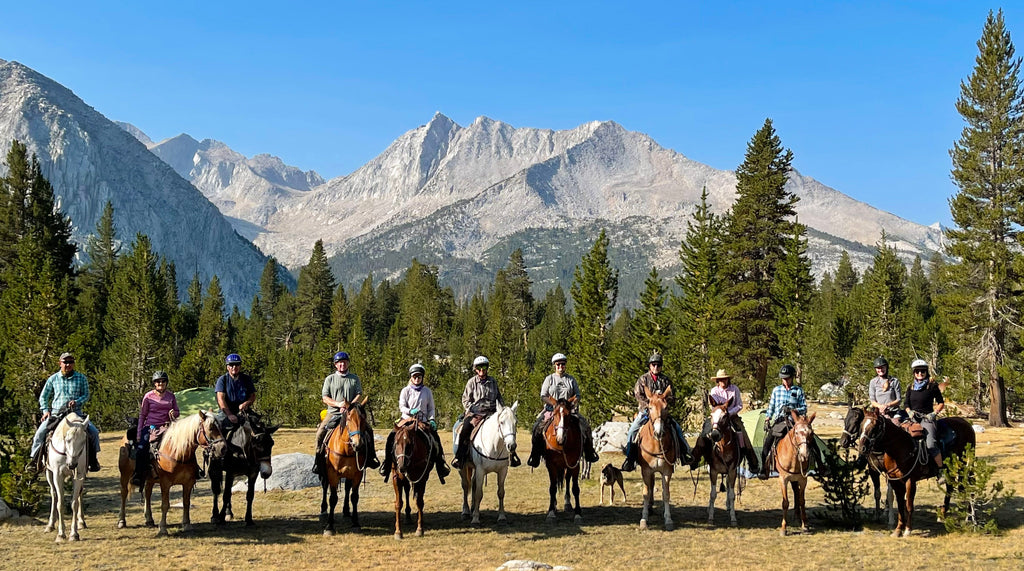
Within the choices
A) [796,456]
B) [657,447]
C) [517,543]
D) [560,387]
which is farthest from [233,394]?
[796,456]

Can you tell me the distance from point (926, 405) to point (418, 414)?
1103 centimetres

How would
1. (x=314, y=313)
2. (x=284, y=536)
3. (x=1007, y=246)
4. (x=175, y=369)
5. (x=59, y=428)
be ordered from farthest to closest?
1. (x=314, y=313)
2. (x=175, y=369)
3. (x=1007, y=246)
4. (x=284, y=536)
5. (x=59, y=428)

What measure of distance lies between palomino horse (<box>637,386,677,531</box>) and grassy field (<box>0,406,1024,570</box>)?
0.73 metres

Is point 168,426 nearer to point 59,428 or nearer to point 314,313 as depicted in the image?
point 59,428

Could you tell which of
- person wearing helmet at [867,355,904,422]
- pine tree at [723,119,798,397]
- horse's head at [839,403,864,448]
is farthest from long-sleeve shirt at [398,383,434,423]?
pine tree at [723,119,798,397]

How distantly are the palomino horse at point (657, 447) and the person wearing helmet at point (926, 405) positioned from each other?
205 inches

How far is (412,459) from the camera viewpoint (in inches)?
553

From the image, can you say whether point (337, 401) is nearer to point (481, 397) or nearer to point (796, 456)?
point (481, 397)

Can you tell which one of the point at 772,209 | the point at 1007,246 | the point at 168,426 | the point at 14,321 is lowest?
the point at 168,426

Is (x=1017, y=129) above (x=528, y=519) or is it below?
above

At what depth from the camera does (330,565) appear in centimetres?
1196

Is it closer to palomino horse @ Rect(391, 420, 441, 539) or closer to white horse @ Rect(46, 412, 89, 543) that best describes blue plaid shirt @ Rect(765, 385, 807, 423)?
palomino horse @ Rect(391, 420, 441, 539)

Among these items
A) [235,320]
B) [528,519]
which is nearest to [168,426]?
[528,519]

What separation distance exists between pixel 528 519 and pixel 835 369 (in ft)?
166
